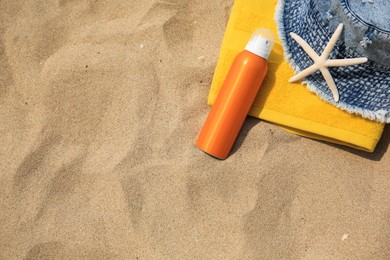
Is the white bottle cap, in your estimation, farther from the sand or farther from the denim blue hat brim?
the sand

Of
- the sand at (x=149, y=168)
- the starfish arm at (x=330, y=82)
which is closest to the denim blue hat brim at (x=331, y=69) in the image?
the starfish arm at (x=330, y=82)

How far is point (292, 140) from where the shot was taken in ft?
5.07

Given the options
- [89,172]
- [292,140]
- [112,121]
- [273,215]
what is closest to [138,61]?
[112,121]

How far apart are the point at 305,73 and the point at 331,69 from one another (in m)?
0.09

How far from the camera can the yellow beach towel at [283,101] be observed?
150 centimetres

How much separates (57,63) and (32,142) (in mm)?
314

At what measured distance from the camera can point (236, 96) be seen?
1474 millimetres

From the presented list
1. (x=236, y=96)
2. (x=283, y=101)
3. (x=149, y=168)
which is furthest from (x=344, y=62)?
(x=149, y=168)

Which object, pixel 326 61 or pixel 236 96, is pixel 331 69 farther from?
pixel 236 96

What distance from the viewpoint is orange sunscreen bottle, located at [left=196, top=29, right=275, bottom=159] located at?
1.46 metres

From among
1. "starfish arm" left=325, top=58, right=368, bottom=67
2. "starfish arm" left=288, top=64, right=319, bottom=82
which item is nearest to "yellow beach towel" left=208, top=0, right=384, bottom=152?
"starfish arm" left=288, top=64, right=319, bottom=82

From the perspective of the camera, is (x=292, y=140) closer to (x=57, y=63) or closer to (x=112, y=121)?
(x=112, y=121)

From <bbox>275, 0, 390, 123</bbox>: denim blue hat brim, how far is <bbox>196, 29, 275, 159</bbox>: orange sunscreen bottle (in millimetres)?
90

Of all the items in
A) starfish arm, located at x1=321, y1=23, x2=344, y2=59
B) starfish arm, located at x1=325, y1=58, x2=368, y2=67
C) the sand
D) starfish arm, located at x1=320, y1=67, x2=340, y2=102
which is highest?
starfish arm, located at x1=321, y1=23, x2=344, y2=59
